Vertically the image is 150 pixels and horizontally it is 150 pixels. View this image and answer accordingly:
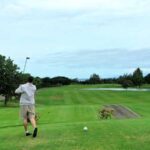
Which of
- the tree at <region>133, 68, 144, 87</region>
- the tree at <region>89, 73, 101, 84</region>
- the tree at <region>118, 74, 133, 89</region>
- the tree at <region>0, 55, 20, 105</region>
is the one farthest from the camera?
the tree at <region>89, 73, 101, 84</region>

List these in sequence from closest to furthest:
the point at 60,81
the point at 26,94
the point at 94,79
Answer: the point at 26,94 → the point at 60,81 → the point at 94,79

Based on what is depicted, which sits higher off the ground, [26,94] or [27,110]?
[26,94]

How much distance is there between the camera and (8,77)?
2798 inches

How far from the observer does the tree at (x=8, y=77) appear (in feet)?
233

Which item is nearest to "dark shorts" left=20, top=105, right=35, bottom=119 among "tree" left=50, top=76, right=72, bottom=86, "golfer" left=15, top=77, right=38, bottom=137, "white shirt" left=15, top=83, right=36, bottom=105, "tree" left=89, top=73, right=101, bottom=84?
"golfer" left=15, top=77, right=38, bottom=137

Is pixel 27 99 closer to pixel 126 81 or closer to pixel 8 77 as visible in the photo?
pixel 8 77

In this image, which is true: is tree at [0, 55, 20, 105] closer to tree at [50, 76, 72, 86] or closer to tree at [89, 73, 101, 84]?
tree at [50, 76, 72, 86]

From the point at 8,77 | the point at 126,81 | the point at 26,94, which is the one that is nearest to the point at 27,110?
the point at 26,94

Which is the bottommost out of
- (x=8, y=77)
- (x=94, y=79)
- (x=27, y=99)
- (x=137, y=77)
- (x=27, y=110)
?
(x=27, y=110)

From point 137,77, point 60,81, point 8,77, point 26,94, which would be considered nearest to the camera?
point 26,94

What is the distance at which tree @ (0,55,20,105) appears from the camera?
233ft

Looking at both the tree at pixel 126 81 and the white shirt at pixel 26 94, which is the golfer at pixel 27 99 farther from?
the tree at pixel 126 81

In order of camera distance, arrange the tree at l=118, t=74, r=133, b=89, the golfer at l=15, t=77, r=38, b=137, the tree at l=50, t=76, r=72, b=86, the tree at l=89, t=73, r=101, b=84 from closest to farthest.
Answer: the golfer at l=15, t=77, r=38, b=137 → the tree at l=118, t=74, r=133, b=89 → the tree at l=50, t=76, r=72, b=86 → the tree at l=89, t=73, r=101, b=84

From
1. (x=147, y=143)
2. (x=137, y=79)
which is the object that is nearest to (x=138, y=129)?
(x=147, y=143)
